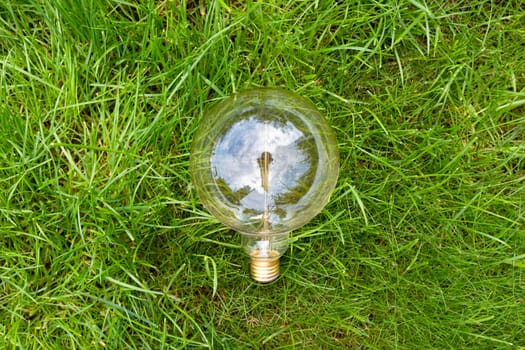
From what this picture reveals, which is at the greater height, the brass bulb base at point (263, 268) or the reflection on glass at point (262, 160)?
the reflection on glass at point (262, 160)

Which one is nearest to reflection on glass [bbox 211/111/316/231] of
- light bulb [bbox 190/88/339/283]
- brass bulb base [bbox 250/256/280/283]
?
light bulb [bbox 190/88/339/283]

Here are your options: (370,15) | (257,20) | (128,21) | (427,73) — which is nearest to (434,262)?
(427,73)

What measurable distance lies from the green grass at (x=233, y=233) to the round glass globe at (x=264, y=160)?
25 centimetres

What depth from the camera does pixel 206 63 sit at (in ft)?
3.80

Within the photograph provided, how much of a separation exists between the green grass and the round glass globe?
251mm

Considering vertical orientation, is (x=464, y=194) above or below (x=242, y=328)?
above

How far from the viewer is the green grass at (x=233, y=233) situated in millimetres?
1144

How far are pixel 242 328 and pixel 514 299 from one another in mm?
676

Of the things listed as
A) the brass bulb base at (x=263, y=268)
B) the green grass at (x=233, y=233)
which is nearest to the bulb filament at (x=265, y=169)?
the brass bulb base at (x=263, y=268)

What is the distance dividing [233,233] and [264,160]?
1.22 feet

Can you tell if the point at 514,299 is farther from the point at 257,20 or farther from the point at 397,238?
the point at 257,20

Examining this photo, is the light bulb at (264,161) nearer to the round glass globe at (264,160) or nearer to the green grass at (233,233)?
the round glass globe at (264,160)

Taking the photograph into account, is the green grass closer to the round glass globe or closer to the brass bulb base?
the brass bulb base

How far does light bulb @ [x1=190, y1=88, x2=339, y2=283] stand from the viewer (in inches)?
33.5
